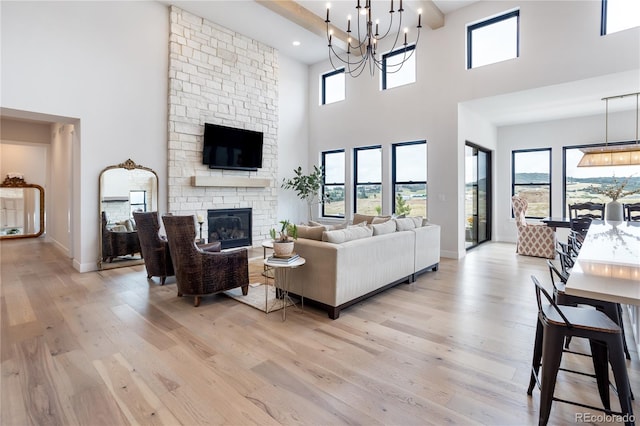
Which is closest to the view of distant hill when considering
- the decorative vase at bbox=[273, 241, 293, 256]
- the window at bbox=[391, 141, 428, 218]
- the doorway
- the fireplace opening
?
the doorway

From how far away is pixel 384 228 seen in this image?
4.03 m

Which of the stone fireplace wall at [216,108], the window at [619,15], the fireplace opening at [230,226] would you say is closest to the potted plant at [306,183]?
the stone fireplace wall at [216,108]

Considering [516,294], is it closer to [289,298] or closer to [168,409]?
[289,298]

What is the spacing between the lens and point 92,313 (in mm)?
3350

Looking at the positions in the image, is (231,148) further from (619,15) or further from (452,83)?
(619,15)

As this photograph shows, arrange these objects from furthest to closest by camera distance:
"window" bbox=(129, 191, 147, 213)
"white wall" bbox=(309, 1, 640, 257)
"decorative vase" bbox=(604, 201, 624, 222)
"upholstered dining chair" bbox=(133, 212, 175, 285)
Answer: "window" bbox=(129, 191, 147, 213) → "white wall" bbox=(309, 1, 640, 257) → "upholstered dining chair" bbox=(133, 212, 175, 285) → "decorative vase" bbox=(604, 201, 624, 222)

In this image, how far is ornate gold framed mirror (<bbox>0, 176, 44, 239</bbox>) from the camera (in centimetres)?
852

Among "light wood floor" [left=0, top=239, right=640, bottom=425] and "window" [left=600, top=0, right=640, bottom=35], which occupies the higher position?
"window" [left=600, top=0, right=640, bottom=35]

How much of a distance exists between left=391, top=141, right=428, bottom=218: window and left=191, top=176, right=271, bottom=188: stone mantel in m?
2.85

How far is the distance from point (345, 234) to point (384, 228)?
0.76 metres

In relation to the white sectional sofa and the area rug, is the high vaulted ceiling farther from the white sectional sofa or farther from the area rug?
the area rug

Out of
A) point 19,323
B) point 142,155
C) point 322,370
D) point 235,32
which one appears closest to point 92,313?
point 19,323

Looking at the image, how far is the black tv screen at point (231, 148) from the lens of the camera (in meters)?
6.30

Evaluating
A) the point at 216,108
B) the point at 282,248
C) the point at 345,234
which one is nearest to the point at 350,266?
the point at 345,234
